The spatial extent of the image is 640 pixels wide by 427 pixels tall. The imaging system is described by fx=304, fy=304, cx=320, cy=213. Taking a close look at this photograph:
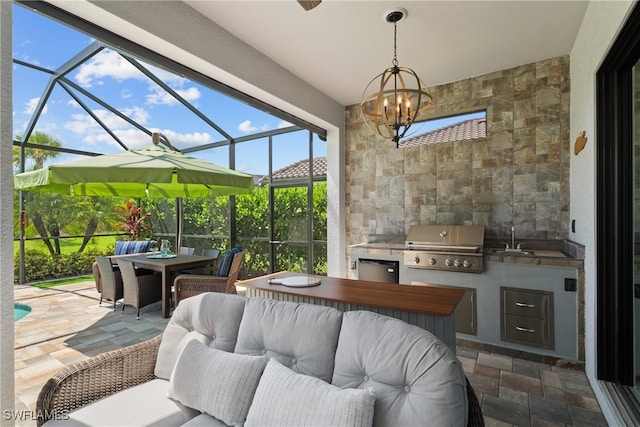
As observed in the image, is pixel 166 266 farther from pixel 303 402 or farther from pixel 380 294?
pixel 303 402

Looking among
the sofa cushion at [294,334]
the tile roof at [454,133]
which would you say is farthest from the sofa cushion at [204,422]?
the tile roof at [454,133]

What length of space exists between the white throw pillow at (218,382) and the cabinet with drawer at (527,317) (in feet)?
9.03

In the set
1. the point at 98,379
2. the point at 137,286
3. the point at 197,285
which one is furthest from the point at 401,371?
the point at 137,286

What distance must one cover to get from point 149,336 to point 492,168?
4521 millimetres

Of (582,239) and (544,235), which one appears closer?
(582,239)

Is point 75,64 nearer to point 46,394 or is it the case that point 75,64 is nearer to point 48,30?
point 48,30

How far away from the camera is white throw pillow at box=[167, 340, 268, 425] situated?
4.43ft

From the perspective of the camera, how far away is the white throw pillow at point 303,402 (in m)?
1.09

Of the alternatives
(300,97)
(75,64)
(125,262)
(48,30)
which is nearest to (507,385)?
(300,97)

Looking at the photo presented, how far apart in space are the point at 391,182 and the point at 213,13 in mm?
2955

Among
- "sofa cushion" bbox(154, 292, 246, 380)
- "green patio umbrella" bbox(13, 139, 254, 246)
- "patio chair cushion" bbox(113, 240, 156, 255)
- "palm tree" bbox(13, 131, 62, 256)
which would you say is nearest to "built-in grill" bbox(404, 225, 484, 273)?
"green patio umbrella" bbox(13, 139, 254, 246)

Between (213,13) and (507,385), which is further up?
(213,13)

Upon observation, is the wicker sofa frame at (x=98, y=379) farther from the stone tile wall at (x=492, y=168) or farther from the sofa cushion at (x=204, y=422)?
the stone tile wall at (x=492, y=168)

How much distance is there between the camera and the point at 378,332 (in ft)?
4.22
